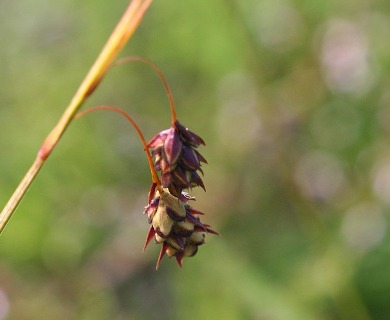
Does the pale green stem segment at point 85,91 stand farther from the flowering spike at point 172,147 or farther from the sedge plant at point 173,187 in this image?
the flowering spike at point 172,147

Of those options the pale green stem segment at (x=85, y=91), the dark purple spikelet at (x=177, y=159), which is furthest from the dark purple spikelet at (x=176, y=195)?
the pale green stem segment at (x=85, y=91)

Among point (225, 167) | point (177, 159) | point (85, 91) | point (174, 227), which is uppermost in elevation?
point (85, 91)

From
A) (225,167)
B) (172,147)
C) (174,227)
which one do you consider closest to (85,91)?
(172,147)

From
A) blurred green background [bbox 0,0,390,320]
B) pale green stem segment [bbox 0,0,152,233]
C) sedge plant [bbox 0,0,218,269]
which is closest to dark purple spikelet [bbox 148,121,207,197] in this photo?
sedge plant [bbox 0,0,218,269]

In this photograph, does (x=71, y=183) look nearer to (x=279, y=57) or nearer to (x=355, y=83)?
(x=279, y=57)

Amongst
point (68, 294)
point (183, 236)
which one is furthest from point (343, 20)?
point (183, 236)

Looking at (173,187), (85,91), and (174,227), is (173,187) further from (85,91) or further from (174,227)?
(85,91)
